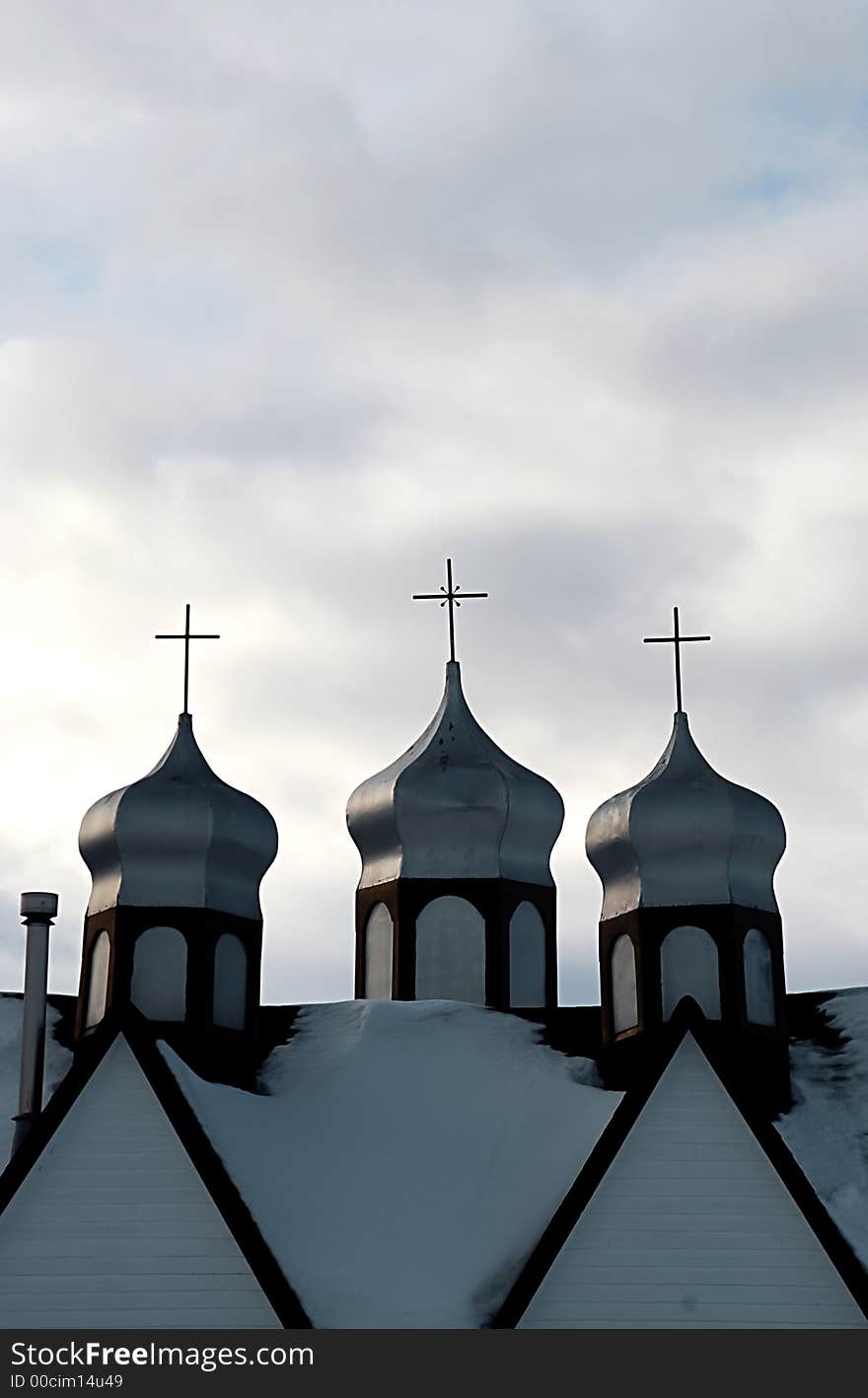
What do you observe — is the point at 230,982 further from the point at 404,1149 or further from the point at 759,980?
the point at 759,980

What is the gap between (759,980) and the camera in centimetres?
2786

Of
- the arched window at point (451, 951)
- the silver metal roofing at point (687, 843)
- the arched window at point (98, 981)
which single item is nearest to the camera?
the arched window at point (98, 981)

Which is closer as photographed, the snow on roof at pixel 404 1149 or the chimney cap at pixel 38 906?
the snow on roof at pixel 404 1149

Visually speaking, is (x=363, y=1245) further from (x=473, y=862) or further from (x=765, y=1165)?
(x=473, y=862)

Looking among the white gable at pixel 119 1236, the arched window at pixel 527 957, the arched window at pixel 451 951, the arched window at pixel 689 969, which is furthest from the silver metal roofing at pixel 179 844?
the arched window at pixel 689 969

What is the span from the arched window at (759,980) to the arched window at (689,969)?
45 cm

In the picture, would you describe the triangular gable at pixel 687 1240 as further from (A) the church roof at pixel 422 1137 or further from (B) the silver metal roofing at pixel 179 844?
(B) the silver metal roofing at pixel 179 844

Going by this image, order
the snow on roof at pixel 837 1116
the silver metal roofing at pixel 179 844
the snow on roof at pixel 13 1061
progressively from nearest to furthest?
1. the snow on roof at pixel 837 1116
2. the snow on roof at pixel 13 1061
3. the silver metal roofing at pixel 179 844

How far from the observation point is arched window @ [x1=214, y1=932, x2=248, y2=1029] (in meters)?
27.8

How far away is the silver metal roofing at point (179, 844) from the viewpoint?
2828 centimetres

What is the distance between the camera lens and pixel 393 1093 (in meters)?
25.9

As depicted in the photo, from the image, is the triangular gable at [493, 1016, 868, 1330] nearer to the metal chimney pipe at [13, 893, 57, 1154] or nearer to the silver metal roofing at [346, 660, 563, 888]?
the metal chimney pipe at [13, 893, 57, 1154]

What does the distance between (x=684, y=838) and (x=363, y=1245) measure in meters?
7.37
